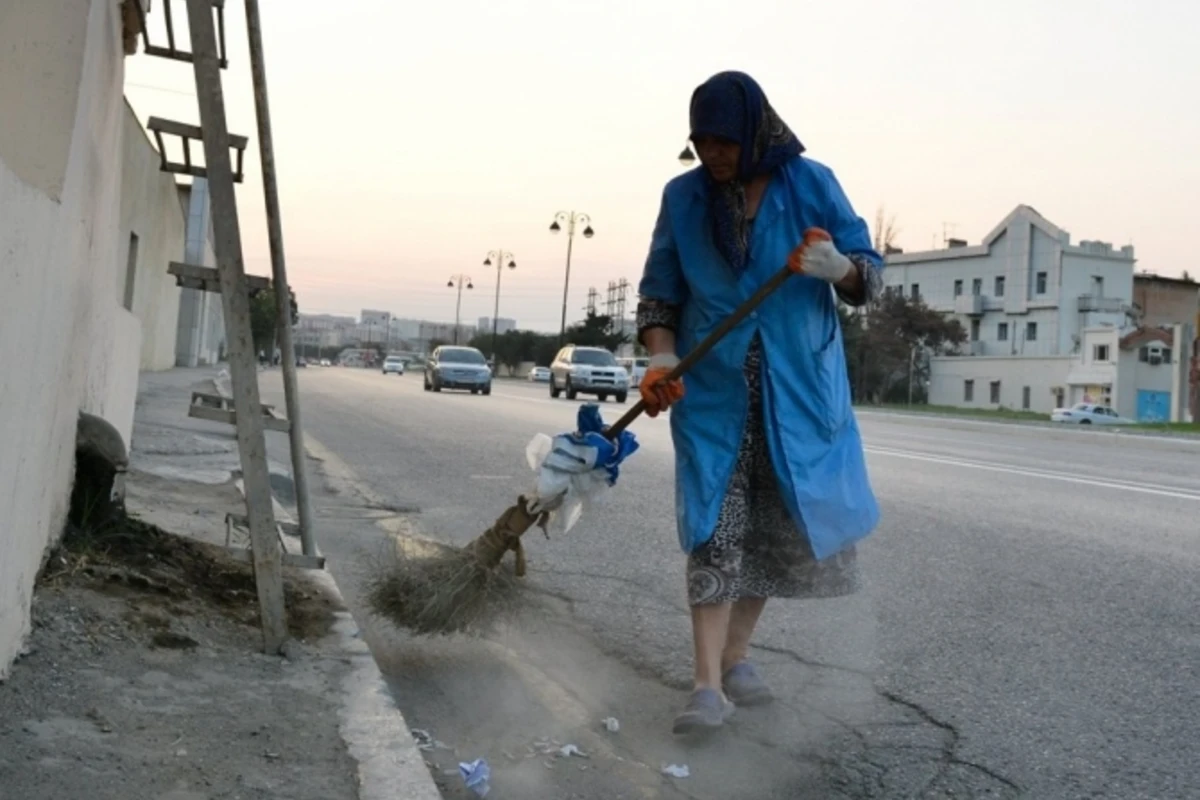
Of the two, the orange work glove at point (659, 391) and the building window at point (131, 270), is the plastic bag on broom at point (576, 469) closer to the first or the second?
the orange work glove at point (659, 391)

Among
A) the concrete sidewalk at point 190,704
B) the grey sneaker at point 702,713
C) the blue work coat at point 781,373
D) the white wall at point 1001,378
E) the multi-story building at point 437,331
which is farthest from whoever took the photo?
the multi-story building at point 437,331

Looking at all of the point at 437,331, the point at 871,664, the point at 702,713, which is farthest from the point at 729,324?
the point at 437,331

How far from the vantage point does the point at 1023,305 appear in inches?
2894

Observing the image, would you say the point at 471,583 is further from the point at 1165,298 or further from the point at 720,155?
the point at 1165,298

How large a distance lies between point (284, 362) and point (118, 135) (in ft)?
5.91

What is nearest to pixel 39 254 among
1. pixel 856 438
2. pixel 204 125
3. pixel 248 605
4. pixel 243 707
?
pixel 204 125

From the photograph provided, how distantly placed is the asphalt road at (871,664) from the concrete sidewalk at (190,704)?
254mm

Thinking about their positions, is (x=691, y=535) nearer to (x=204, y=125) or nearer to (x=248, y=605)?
(x=248, y=605)

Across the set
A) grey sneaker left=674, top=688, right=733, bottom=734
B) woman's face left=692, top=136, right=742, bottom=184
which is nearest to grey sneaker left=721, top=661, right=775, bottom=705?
grey sneaker left=674, top=688, right=733, bottom=734

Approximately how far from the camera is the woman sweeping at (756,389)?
3.57 m

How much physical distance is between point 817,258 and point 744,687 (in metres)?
1.29

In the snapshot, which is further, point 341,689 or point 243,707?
point 341,689

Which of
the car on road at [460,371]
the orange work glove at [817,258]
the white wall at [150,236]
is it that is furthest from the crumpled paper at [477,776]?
the car on road at [460,371]

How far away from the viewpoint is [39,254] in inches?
117
